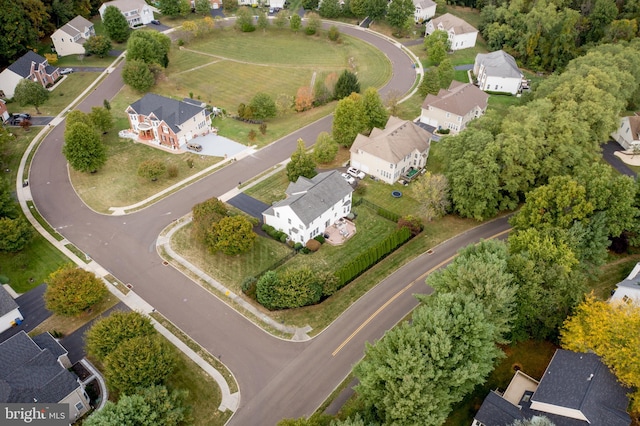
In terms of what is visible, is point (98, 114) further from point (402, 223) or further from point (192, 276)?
point (402, 223)

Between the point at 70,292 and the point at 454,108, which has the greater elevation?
the point at 454,108

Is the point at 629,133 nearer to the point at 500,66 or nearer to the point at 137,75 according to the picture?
the point at 500,66

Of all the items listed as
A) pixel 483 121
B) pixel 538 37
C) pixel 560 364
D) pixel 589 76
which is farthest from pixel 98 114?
pixel 538 37

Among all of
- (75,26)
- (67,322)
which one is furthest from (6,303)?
(75,26)

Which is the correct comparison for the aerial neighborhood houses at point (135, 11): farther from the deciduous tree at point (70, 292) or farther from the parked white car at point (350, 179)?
the deciduous tree at point (70, 292)

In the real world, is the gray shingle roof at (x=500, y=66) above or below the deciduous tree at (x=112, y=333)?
above

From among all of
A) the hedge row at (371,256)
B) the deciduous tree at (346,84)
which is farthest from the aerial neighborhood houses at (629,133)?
the deciduous tree at (346,84)
